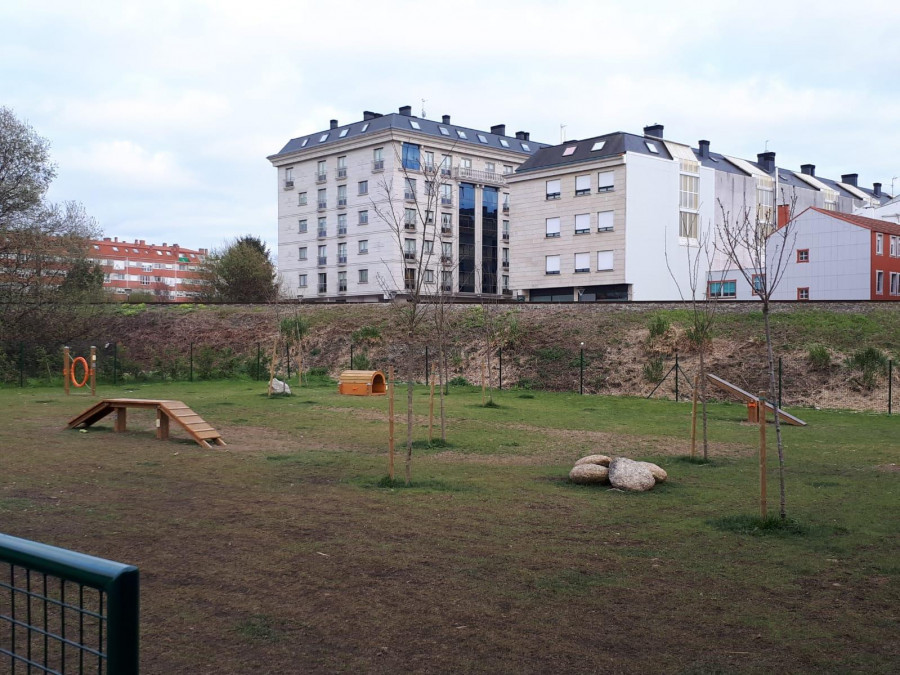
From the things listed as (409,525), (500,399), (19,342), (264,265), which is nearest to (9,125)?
(19,342)

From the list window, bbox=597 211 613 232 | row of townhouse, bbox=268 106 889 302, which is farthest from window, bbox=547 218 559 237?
window, bbox=597 211 613 232

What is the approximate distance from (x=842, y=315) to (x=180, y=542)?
88.9ft

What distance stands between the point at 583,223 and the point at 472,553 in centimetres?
4825

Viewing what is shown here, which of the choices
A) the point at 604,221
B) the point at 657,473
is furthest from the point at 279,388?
the point at 604,221

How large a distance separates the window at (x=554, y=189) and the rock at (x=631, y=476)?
152 ft

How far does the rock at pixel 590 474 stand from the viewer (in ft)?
35.7

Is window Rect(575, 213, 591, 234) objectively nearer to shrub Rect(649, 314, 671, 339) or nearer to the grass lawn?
shrub Rect(649, 314, 671, 339)

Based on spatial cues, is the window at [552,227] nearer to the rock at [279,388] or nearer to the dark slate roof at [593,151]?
the dark slate roof at [593,151]

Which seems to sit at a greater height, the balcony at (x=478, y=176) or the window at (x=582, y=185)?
the balcony at (x=478, y=176)

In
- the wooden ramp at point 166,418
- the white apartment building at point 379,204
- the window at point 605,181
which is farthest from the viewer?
the white apartment building at point 379,204

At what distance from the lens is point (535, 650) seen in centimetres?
513

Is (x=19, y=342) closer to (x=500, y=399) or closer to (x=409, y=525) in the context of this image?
(x=500, y=399)

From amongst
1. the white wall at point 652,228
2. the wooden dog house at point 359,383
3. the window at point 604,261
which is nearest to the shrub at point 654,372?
Result: the wooden dog house at point 359,383

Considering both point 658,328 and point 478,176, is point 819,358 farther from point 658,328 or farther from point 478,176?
point 478,176
